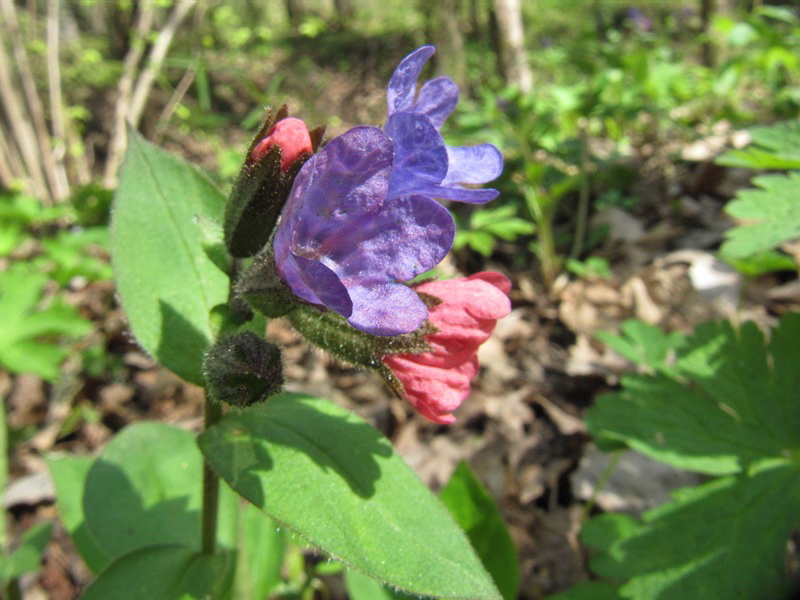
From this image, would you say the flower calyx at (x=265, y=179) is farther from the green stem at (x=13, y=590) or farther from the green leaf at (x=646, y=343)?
the green stem at (x=13, y=590)

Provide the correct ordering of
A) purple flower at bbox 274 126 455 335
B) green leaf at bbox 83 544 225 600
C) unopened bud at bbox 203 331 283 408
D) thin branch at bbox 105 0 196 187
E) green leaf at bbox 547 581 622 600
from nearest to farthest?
purple flower at bbox 274 126 455 335 → unopened bud at bbox 203 331 283 408 → green leaf at bbox 83 544 225 600 → green leaf at bbox 547 581 622 600 → thin branch at bbox 105 0 196 187

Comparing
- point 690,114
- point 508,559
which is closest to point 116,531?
point 508,559

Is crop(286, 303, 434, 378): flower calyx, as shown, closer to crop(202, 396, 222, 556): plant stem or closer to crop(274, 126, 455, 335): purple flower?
crop(274, 126, 455, 335): purple flower

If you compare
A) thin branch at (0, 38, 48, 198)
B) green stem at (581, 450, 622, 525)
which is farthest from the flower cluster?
thin branch at (0, 38, 48, 198)

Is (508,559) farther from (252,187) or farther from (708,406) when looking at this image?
(252,187)

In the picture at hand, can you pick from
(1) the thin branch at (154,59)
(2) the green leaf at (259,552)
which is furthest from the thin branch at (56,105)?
(2) the green leaf at (259,552)
